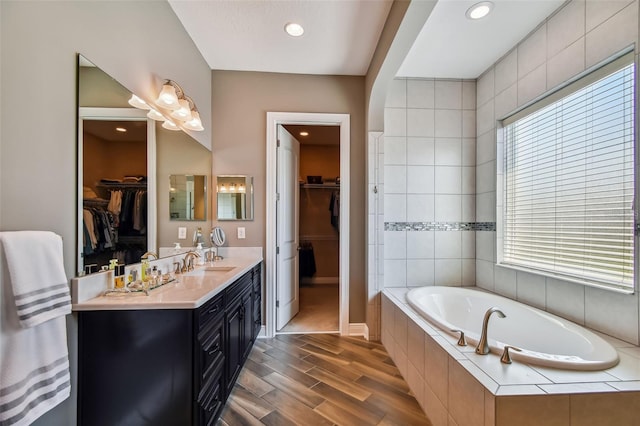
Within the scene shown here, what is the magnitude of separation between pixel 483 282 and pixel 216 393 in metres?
2.64

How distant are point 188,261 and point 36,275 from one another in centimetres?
127

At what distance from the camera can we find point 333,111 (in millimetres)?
2848

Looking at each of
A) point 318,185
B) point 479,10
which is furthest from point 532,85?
point 318,185

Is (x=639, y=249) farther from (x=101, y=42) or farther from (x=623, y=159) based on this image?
(x=101, y=42)

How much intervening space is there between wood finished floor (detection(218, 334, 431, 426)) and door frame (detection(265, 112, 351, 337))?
1.11ft

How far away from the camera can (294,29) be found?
7.05 feet

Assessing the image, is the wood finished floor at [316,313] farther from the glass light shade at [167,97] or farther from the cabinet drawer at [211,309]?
the glass light shade at [167,97]

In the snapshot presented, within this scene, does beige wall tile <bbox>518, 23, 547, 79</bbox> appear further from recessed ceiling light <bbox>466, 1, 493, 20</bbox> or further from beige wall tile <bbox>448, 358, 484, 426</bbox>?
beige wall tile <bbox>448, 358, 484, 426</bbox>

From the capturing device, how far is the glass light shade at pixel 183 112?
6.50 feet

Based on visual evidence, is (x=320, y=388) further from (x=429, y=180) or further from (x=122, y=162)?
(x=429, y=180)

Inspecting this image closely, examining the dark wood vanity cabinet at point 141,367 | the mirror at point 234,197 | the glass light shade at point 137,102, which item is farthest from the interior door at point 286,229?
the dark wood vanity cabinet at point 141,367

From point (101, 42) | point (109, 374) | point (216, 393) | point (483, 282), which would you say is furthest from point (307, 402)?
point (101, 42)

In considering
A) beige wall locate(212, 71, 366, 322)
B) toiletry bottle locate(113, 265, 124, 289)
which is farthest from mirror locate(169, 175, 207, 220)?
toiletry bottle locate(113, 265, 124, 289)

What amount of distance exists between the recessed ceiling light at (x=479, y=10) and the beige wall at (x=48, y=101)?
2.23 m
